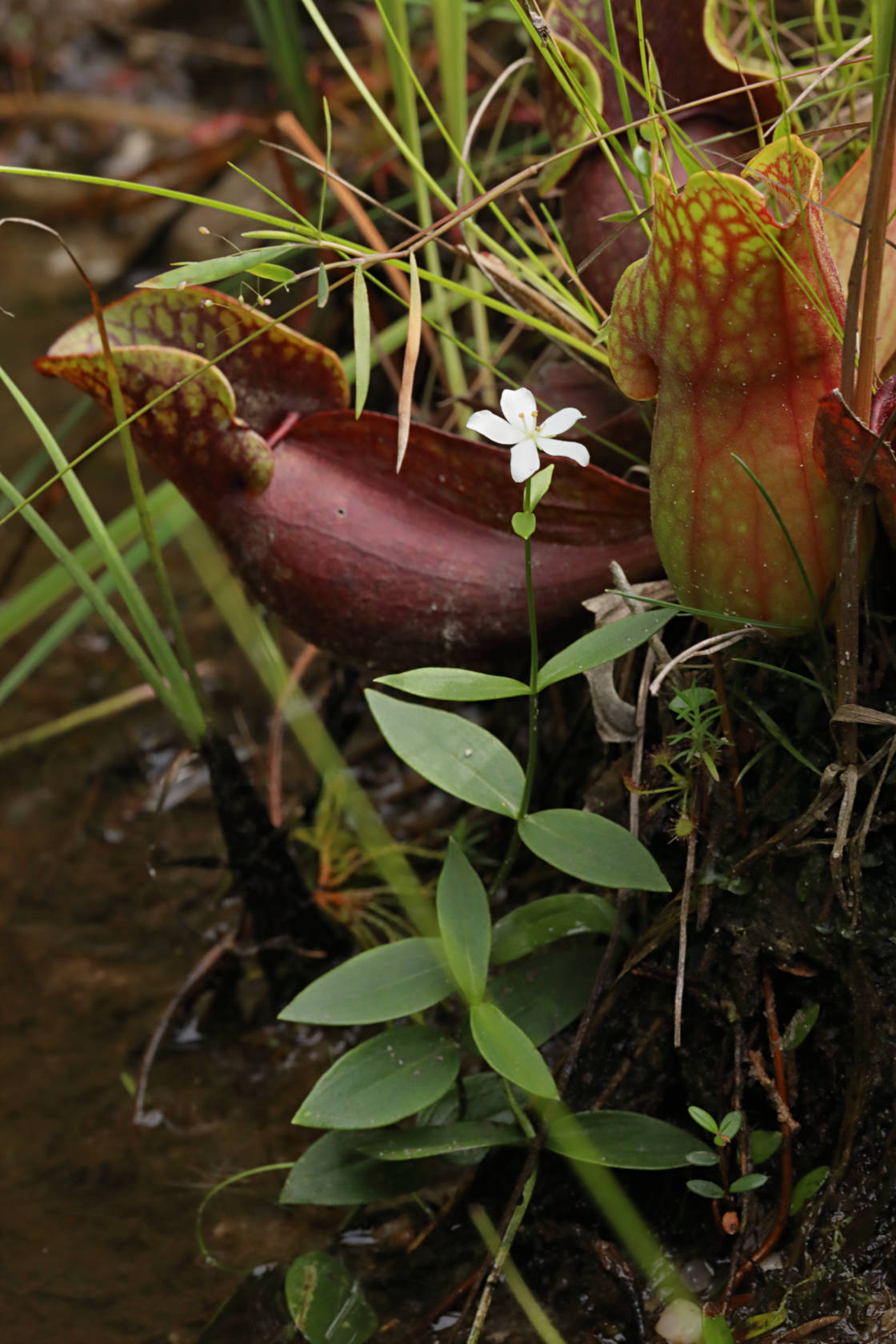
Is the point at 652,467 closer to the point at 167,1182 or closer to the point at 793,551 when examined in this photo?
the point at 793,551

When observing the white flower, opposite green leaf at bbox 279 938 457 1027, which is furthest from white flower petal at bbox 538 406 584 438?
opposite green leaf at bbox 279 938 457 1027

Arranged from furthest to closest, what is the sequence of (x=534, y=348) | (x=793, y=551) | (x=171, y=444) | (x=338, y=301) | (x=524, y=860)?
(x=338, y=301) → (x=534, y=348) → (x=524, y=860) → (x=171, y=444) → (x=793, y=551)

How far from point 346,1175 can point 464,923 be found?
214 millimetres

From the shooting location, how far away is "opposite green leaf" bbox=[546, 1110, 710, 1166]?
0.75 metres

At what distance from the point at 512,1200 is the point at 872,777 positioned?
39cm

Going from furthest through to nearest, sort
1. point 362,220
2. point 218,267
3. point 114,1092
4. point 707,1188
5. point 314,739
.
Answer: point 362,220
point 114,1092
point 314,739
point 707,1188
point 218,267

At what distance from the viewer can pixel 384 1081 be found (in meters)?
0.76

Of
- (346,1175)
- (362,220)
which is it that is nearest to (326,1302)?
→ (346,1175)

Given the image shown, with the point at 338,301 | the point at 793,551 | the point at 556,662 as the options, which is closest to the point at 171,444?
the point at 556,662

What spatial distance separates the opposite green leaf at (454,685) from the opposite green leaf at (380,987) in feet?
0.63

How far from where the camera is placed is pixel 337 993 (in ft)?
2.49

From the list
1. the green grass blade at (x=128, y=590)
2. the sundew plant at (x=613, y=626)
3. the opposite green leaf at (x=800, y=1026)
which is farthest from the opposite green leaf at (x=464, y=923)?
the green grass blade at (x=128, y=590)

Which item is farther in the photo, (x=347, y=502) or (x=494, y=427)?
(x=347, y=502)

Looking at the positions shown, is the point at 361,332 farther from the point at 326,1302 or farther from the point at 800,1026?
the point at 326,1302
